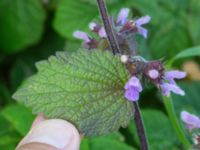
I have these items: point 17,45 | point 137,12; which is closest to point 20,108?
point 17,45

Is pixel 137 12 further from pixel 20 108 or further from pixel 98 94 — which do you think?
pixel 98 94

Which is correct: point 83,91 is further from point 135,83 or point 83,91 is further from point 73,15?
point 73,15

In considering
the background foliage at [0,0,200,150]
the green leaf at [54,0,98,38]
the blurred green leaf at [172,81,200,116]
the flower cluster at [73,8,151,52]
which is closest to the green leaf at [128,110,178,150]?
the background foliage at [0,0,200,150]

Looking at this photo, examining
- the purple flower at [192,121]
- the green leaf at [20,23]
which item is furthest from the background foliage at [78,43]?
the purple flower at [192,121]

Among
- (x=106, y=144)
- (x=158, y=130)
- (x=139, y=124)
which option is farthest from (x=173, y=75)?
(x=158, y=130)

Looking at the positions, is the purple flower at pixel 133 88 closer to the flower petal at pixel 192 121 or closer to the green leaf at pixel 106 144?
the flower petal at pixel 192 121
